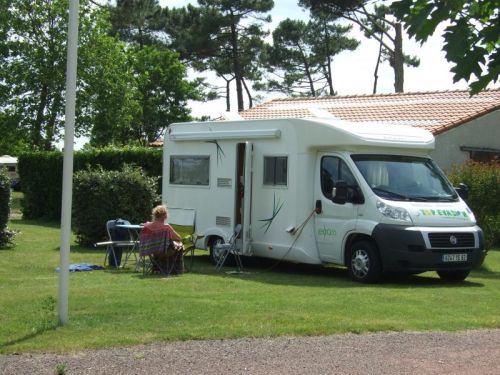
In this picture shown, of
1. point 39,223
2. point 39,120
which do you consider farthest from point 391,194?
point 39,120

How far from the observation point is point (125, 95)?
42.2 m

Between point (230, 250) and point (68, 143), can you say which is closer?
point (68, 143)

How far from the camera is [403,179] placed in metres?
13.1

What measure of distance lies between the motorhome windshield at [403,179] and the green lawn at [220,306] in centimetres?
140

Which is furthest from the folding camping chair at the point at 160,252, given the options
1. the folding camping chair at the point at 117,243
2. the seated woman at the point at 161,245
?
the folding camping chair at the point at 117,243

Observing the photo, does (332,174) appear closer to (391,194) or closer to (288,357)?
(391,194)

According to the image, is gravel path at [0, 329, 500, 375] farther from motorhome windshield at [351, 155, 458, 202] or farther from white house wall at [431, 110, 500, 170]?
white house wall at [431, 110, 500, 170]

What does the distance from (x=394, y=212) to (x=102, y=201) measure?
8166 millimetres

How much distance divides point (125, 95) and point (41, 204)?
50.1 feet

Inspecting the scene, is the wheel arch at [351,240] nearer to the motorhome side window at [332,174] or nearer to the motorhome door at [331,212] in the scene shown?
the motorhome door at [331,212]

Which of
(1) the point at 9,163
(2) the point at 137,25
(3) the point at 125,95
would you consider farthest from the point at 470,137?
(1) the point at 9,163

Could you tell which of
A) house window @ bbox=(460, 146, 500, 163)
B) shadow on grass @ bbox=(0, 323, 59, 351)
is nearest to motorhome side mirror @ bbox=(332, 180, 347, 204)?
shadow on grass @ bbox=(0, 323, 59, 351)

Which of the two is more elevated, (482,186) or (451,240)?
(482,186)

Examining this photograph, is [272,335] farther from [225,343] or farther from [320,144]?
[320,144]
